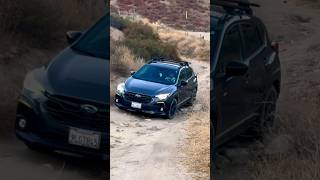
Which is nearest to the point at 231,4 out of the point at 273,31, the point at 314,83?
the point at 314,83

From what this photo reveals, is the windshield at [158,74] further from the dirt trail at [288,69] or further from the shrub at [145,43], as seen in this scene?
the dirt trail at [288,69]

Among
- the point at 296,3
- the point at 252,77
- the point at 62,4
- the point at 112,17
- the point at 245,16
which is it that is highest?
the point at 112,17

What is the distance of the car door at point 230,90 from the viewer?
5941 mm

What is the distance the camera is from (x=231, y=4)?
21.9 ft

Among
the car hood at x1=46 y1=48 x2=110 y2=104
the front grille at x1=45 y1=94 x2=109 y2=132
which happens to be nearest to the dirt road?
the front grille at x1=45 y1=94 x2=109 y2=132

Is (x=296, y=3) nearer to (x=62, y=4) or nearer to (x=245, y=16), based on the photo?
(x=62, y=4)

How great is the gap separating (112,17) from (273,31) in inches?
675

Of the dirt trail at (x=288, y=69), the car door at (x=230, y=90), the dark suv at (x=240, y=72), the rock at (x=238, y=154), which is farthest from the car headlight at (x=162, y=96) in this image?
the rock at (x=238, y=154)

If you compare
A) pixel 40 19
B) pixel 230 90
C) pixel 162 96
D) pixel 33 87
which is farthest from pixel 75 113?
pixel 40 19

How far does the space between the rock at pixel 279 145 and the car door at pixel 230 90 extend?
1.53 feet

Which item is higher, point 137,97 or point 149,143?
point 137,97

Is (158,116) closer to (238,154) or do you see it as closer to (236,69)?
(236,69)

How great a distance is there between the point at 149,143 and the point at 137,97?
0.29 m

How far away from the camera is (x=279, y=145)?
724 centimetres
